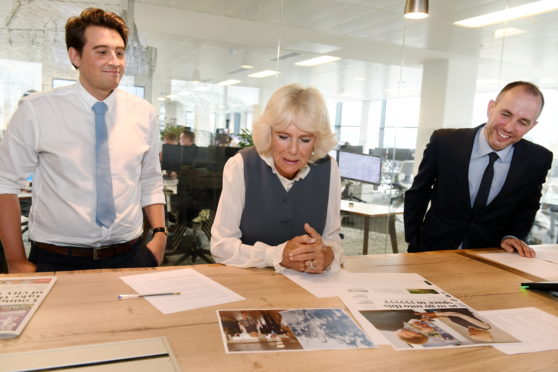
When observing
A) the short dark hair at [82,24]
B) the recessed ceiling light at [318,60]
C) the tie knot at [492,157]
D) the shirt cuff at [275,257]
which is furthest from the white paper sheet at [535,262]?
the recessed ceiling light at [318,60]

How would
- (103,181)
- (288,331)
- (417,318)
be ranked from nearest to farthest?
1. (288,331)
2. (417,318)
3. (103,181)

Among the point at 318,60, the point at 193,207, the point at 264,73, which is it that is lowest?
the point at 193,207

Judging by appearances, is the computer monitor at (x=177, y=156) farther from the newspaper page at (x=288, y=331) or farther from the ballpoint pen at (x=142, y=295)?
the newspaper page at (x=288, y=331)

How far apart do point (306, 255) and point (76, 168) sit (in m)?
1.05

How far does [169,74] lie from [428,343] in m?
3.85

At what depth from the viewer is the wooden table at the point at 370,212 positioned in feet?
16.0

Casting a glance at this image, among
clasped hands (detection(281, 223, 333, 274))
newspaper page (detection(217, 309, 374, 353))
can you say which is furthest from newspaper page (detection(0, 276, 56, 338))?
clasped hands (detection(281, 223, 333, 274))

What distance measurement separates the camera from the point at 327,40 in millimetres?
5203

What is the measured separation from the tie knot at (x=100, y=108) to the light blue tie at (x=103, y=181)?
40 mm

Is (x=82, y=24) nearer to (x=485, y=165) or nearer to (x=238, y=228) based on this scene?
(x=238, y=228)

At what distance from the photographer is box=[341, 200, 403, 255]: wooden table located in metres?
4.88

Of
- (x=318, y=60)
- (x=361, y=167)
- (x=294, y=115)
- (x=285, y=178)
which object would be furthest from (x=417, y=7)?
(x=361, y=167)

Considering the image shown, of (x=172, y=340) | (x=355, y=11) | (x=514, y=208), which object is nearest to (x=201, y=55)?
(x=355, y=11)

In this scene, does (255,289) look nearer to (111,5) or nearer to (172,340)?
(172,340)
